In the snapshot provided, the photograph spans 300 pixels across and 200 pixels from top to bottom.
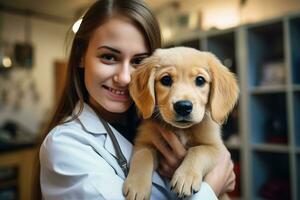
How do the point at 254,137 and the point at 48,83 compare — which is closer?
the point at 254,137

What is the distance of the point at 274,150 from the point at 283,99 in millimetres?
469

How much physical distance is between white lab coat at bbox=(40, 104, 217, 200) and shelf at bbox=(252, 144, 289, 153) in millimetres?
1461

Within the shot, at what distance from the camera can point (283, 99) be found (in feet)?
8.06

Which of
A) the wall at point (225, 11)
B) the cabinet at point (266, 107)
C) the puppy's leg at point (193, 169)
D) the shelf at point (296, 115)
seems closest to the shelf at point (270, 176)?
the cabinet at point (266, 107)

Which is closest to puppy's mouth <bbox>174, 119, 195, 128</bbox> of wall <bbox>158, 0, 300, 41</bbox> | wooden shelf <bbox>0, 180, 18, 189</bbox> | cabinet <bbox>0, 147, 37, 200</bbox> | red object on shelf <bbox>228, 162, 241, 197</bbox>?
red object on shelf <bbox>228, 162, 241, 197</bbox>

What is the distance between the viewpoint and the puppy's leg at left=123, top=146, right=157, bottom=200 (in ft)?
2.78

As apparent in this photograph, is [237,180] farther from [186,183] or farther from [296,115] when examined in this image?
[186,183]

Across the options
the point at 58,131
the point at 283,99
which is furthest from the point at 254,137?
the point at 58,131

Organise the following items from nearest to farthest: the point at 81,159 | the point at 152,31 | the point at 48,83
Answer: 1. the point at 81,159
2. the point at 152,31
3. the point at 48,83

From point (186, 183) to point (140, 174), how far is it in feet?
0.46

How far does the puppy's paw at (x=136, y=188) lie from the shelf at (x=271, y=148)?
1.59 metres

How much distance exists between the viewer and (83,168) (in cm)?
85

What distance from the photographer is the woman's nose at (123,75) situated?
3.42ft

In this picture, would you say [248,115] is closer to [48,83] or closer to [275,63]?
[275,63]
